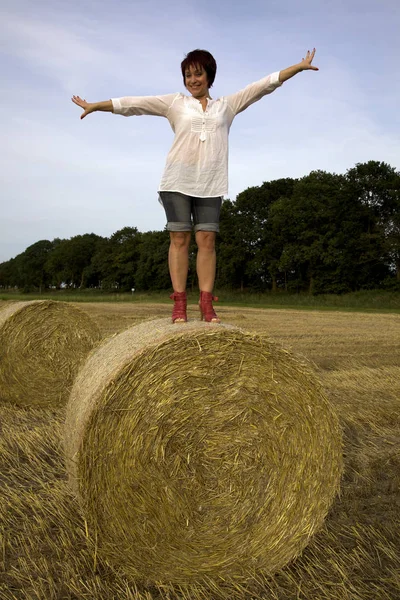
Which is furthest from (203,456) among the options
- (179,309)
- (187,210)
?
(187,210)

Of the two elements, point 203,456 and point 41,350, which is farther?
point 41,350

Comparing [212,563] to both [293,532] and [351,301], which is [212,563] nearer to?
[293,532]

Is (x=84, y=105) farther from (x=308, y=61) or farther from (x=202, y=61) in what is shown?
(x=308, y=61)

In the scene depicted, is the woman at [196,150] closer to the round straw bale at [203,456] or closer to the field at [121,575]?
the field at [121,575]

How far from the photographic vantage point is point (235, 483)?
3.32m

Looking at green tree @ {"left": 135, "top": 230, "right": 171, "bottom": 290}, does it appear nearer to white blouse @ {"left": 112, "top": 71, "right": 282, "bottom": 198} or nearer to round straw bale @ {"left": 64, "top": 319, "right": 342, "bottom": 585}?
white blouse @ {"left": 112, "top": 71, "right": 282, "bottom": 198}

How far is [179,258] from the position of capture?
13.8ft

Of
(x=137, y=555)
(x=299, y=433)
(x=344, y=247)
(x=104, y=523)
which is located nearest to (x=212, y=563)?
(x=137, y=555)

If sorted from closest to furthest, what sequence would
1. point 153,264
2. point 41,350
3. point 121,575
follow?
point 121,575 → point 41,350 → point 153,264

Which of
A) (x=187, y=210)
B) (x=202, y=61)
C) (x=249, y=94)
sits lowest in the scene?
(x=187, y=210)

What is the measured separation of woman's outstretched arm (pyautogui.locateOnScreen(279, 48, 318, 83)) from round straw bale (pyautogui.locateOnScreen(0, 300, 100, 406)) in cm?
420

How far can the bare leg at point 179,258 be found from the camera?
13.7 ft

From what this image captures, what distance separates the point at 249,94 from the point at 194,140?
0.59 m

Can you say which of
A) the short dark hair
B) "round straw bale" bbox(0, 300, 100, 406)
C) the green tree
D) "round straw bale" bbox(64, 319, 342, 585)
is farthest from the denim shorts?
the green tree
